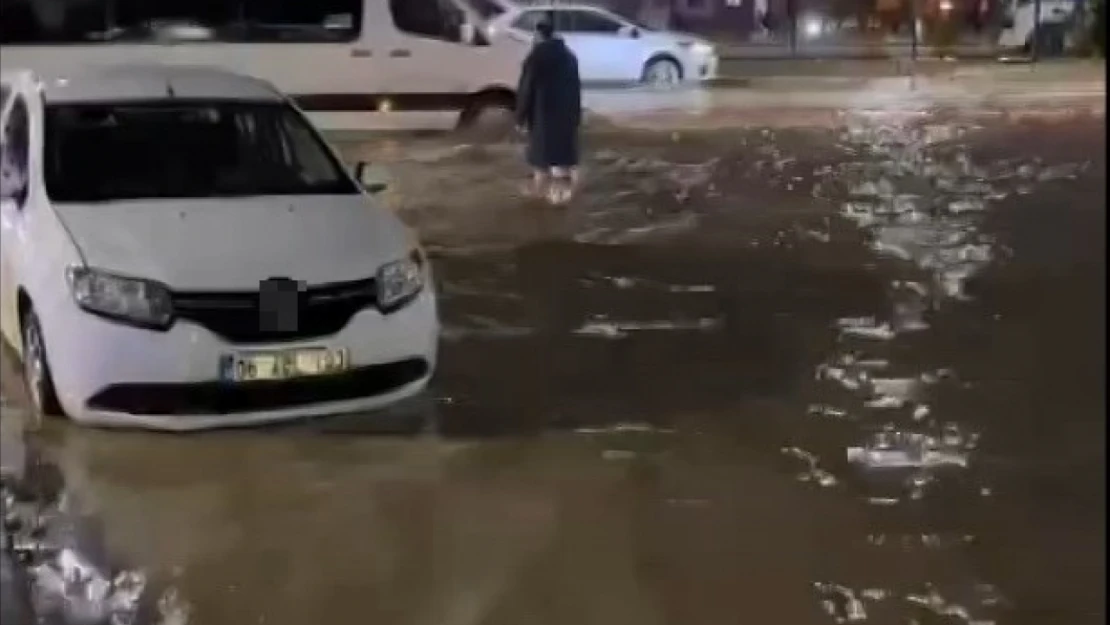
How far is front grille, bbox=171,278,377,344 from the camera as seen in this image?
489 cm

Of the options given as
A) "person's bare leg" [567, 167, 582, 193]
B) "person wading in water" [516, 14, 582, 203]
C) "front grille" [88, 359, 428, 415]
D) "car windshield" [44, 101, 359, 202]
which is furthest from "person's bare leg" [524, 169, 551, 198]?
"front grille" [88, 359, 428, 415]

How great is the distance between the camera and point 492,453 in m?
5.01

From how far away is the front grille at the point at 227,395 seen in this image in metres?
4.92

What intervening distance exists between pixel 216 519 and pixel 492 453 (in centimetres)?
104

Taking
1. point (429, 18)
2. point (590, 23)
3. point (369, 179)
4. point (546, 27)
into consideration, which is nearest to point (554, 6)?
point (590, 23)

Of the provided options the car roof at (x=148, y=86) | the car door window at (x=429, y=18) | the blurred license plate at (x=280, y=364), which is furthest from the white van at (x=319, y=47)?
the blurred license plate at (x=280, y=364)

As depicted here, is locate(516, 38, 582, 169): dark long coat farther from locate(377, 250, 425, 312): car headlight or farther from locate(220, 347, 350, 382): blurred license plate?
locate(220, 347, 350, 382): blurred license plate

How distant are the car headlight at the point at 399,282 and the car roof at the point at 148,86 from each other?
129cm

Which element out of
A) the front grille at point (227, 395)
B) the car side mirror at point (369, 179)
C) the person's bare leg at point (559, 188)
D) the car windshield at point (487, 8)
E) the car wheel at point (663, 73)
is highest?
the car windshield at point (487, 8)

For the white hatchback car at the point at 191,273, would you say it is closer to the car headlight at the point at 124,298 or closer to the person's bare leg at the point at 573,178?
the car headlight at the point at 124,298

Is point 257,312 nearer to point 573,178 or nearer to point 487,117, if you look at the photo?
point 573,178

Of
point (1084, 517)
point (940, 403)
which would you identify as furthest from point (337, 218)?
point (1084, 517)

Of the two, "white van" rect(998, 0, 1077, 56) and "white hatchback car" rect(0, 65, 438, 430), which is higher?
"white van" rect(998, 0, 1077, 56)

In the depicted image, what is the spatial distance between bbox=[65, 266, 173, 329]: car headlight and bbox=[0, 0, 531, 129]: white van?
5134mm
